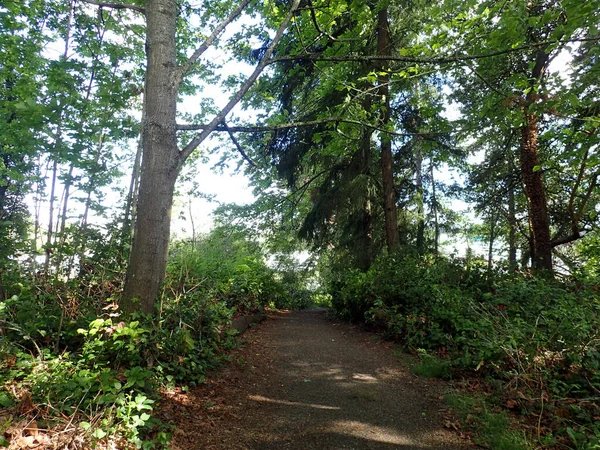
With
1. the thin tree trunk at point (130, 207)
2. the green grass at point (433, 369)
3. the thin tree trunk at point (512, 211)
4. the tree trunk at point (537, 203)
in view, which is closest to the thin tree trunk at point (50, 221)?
the thin tree trunk at point (130, 207)

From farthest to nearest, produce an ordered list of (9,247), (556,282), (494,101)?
(556,282) → (494,101) → (9,247)

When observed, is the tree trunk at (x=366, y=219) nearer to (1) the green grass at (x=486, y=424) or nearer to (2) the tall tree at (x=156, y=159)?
(1) the green grass at (x=486, y=424)

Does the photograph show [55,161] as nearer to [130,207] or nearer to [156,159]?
[130,207]

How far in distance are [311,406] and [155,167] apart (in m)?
3.43

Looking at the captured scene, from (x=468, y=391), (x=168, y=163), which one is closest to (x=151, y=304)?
(x=168, y=163)

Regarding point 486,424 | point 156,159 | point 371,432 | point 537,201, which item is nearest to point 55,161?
point 156,159

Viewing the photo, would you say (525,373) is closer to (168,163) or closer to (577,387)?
(577,387)

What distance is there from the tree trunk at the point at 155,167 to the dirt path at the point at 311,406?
4.50ft

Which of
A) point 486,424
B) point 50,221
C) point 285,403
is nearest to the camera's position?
point 486,424

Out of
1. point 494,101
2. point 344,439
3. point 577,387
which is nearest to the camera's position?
point 344,439

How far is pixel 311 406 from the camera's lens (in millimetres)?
3910

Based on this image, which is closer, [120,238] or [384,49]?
[120,238]

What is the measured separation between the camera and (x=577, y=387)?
3766 mm

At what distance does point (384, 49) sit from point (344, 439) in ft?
32.6
